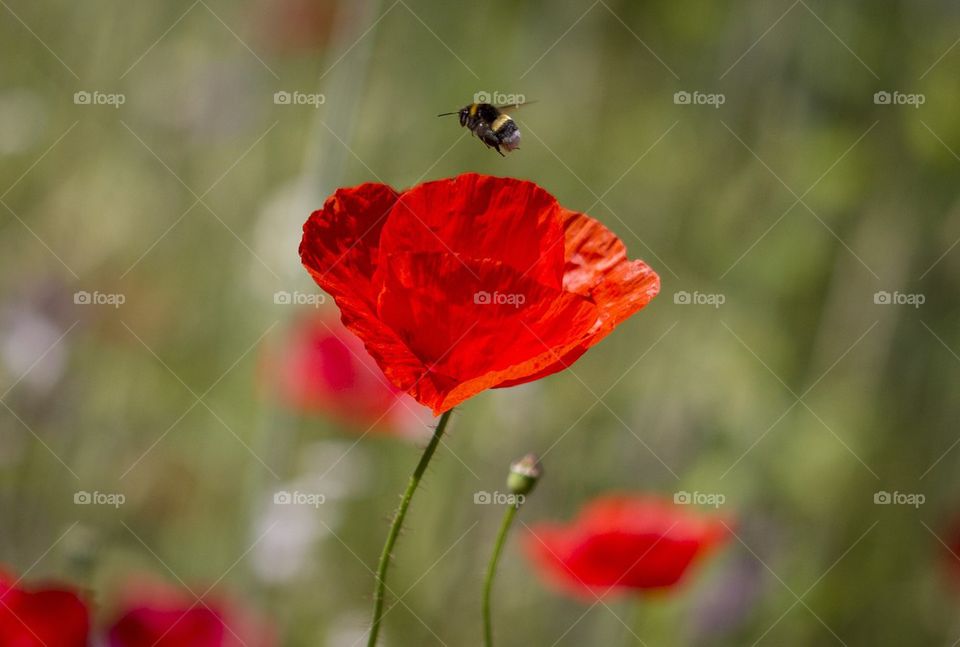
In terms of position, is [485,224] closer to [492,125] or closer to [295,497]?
[492,125]

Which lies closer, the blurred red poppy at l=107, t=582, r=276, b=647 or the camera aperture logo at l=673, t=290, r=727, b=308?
the blurred red poppy at l=107, t=582, r=276, b=647

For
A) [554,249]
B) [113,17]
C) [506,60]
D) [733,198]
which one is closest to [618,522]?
[554,249]

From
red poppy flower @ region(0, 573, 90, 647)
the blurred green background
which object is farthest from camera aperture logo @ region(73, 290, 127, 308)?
red poppy flower @ region(0, 573, 90, 647)

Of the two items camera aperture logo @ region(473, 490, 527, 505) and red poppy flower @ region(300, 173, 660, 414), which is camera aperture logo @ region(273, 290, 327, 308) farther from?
red poppy flower @ region(300, 173, 660, 414)

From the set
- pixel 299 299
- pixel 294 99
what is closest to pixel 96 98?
pixel 294 99

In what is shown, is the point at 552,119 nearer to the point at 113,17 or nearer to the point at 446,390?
the point at 113,17

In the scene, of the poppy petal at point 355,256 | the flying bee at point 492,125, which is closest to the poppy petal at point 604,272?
the poppy petal at point 355,256

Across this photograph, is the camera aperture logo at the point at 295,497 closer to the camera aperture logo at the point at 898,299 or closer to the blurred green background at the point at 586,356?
the blurred green background at the point at 586,356
